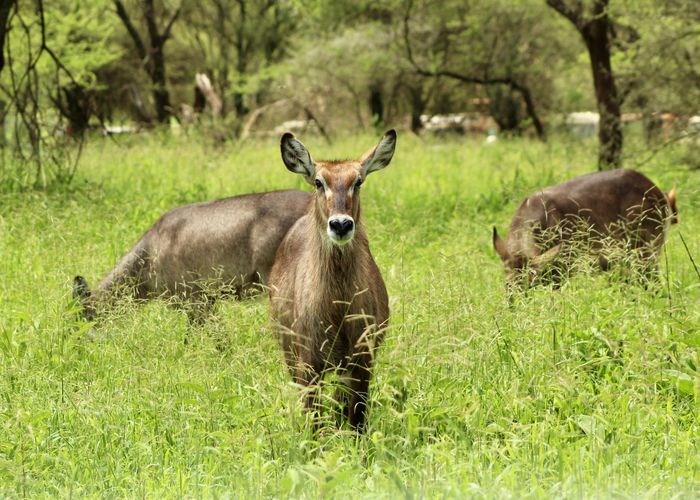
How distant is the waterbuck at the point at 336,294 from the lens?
412 cm

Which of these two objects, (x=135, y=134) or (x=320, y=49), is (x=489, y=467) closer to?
(x=135, y=134)

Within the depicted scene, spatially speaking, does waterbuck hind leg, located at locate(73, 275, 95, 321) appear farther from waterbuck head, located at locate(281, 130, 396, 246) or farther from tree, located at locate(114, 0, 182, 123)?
tree, located at locate(114, 0, 182, 123)

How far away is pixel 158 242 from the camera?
642 cm

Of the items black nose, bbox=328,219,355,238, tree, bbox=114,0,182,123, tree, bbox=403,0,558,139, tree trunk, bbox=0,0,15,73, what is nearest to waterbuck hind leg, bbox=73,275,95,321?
black nose, bbox=328,219,355,238

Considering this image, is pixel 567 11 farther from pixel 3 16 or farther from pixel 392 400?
pixel 392 400

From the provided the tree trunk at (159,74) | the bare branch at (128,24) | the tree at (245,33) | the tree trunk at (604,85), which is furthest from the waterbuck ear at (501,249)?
the tree at (245,33)

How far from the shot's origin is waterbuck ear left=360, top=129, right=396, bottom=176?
4402mm

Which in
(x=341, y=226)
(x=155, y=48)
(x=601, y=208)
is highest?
(x=155, y=48)

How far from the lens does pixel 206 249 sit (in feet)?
20.5

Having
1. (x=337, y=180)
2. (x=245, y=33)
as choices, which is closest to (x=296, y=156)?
(x=337, y=180)

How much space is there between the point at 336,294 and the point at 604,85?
349 inches

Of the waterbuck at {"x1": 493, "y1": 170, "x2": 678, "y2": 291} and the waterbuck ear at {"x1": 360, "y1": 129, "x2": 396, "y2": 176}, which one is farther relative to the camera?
the waterbuck at {"x1": 493, "y1": 170, "x2": 678, "y2": 291}

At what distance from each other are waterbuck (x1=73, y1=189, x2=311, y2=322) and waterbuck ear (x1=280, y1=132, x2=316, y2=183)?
1535 millimetres

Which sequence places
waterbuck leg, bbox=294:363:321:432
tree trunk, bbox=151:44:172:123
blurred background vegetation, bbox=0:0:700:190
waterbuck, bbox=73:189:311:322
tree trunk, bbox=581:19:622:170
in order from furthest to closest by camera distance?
tree trunk, bbox=151:44:172:123 → tree trunk, bbox=581:19:622:170 → blurred background vegetation, bbox=0:0:700:190 → waterbuck, bbox=73:189:311:322 → waterbuck leg, bbox=294:363:321:432
